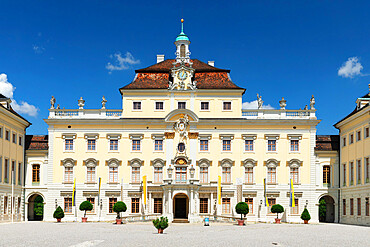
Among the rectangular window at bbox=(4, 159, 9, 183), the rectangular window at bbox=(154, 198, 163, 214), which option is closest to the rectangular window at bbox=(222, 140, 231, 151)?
the rectangular window at bbox=(154, 198, 163, 214)

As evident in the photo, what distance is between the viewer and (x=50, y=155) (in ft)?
177

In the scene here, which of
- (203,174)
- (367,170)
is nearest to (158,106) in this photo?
(203,174)

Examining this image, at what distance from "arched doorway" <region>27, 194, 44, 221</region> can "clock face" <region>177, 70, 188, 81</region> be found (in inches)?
786

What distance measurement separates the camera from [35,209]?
63344 millimetres

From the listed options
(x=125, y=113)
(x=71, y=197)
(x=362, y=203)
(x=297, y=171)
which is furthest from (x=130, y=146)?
(x=362, y=203)

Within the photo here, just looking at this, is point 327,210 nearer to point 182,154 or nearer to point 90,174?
point 182,154

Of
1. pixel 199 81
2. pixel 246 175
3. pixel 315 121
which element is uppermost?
pixel 199 81

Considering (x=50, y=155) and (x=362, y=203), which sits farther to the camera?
(x=50, y=155)

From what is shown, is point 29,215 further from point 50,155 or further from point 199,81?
point 199,81

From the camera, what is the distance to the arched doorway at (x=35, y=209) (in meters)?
55.9

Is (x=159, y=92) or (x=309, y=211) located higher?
(x=159, y=92)

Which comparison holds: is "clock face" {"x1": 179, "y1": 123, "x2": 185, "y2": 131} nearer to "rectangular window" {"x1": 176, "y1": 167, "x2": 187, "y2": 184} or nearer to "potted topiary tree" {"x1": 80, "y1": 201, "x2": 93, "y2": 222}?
"rectangular window" {"x1": 176, "y1": 167, "x2": 187, "y2": 184}

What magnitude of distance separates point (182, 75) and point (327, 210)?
21580 millimetres

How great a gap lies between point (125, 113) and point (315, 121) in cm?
1948
